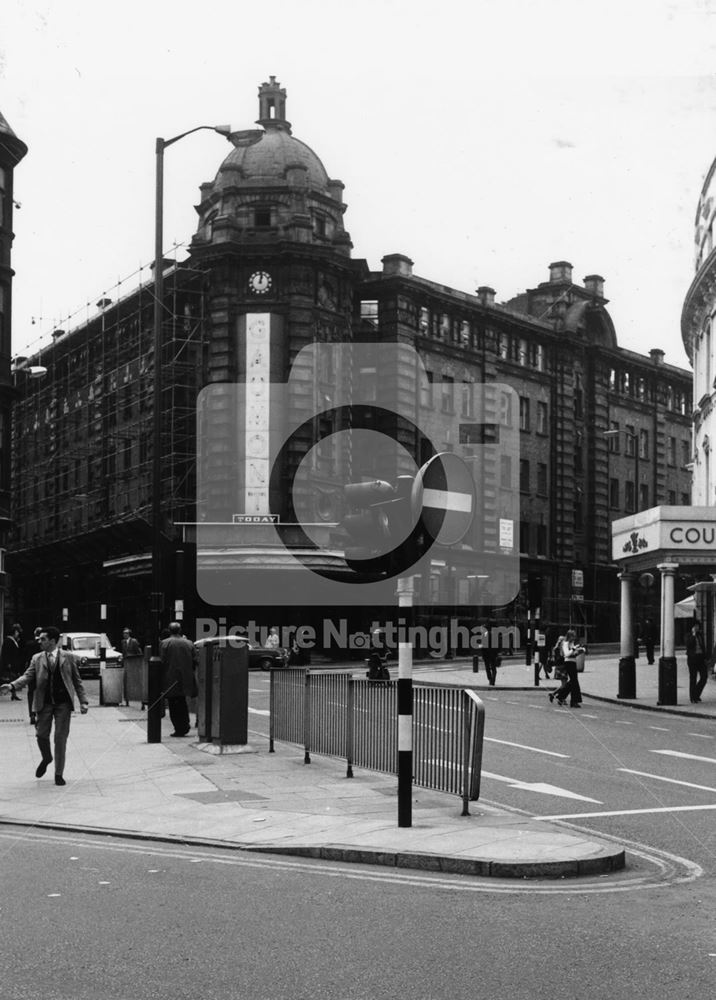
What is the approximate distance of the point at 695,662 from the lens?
95.1 ft

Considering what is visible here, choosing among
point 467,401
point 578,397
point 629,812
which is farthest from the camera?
point 578,397

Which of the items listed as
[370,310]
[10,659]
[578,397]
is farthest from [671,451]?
[10,659]

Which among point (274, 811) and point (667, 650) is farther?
point (667, 650)

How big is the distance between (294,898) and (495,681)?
2956 cm

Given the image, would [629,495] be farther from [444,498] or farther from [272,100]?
[444,498]

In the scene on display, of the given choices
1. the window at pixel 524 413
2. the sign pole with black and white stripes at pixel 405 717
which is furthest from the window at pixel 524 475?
the sign pole with black and white stripes at pixel 405 717

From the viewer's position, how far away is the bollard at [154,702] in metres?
19.3

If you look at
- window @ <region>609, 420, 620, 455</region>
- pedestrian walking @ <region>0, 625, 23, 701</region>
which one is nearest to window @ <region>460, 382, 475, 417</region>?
window @ <region>609, 420, 620, 455</region>

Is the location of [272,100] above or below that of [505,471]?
above

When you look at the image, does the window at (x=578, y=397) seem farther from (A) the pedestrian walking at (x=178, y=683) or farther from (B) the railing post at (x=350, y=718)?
(B) the railing post at (x=350, y=718)

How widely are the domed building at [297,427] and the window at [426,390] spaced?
18 centimetres

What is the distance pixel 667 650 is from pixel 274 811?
57.6 feet

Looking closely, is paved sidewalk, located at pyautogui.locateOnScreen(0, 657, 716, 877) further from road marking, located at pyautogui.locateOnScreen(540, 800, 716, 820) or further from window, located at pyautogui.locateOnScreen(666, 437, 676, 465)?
window, located at pyautogui.locateOnScreen(666, 437, 676, 465)

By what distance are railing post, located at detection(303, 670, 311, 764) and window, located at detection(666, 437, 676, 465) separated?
71105 millimetres
